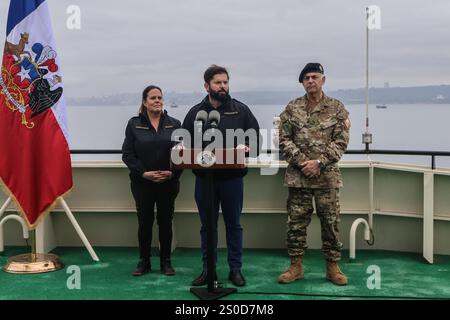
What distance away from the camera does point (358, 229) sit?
4828mm

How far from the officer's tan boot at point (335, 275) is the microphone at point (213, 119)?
4.27 feet

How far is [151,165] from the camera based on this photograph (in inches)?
158

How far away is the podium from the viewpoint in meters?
3.33

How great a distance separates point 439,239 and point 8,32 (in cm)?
390

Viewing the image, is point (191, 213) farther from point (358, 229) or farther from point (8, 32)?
point (8, 32)

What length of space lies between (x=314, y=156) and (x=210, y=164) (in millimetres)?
855

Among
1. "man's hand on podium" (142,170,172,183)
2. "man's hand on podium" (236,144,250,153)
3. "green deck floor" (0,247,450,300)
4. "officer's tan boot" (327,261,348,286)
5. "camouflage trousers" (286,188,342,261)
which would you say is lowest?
"green deck floor" (0,247,450,300)

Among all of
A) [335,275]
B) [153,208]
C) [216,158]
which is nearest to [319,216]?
[335,275]

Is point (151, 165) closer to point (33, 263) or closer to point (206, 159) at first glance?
point (206, 159)

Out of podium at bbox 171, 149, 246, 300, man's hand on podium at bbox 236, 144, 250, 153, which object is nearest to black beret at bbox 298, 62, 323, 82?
man's hand on podium at bbox 236, 144, 250, 153

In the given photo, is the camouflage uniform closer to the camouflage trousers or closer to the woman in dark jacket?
the camouflage trousers

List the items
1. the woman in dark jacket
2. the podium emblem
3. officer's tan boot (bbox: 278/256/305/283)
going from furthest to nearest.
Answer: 1. the woman in dark jacket
2. officer's tan boot (bbox: 278/256/305/283)
3. the podium emblem

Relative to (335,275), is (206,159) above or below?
above
